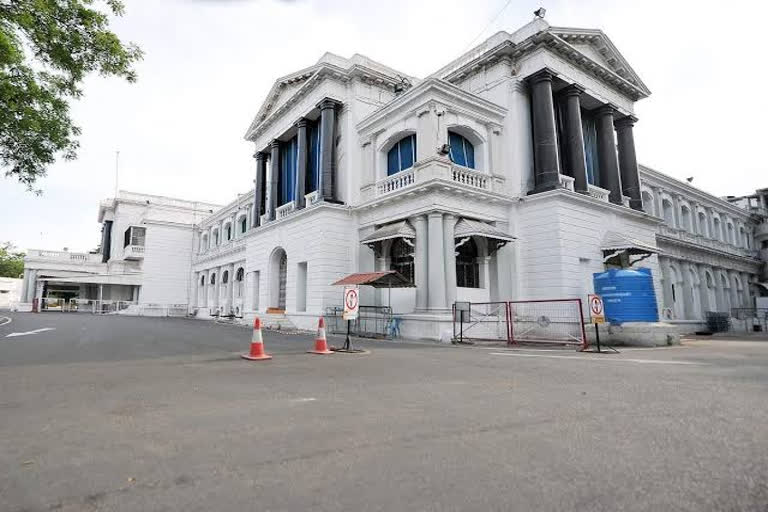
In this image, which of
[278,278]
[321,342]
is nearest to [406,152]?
[278,278]

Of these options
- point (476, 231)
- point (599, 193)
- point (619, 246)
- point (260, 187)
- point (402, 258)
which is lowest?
point (402, 258)

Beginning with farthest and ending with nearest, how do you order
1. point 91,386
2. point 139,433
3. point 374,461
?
1. point 91,386
2. point 139,433
3. point 374,461

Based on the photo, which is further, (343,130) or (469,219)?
(343,130)

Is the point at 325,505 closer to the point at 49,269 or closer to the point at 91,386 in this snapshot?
the point at 91,386

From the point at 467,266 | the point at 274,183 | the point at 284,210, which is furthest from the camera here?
the point at 274,183

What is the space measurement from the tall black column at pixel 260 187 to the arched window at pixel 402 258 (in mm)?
11770

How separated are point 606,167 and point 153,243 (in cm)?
4206

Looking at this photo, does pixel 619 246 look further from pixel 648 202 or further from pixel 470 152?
pixel 648 202

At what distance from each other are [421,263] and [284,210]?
11.4 meters

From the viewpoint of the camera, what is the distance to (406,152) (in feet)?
63.2

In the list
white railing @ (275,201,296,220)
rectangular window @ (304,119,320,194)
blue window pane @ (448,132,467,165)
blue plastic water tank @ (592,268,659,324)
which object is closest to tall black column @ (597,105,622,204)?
blue plastic water tank @ (592,268,659,324)

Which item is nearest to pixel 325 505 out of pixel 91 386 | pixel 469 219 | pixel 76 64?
pixel 91 386

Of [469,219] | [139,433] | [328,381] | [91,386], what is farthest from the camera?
[469,219]

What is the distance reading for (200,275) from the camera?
43.7 m
